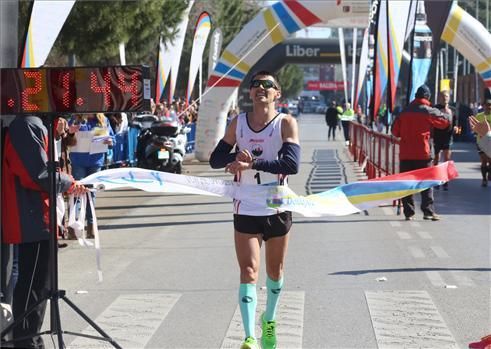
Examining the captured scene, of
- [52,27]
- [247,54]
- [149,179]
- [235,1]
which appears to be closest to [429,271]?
[149,179]

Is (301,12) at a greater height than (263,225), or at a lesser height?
greater

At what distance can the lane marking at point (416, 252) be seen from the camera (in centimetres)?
1182

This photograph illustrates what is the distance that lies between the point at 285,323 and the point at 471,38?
13.0 metres

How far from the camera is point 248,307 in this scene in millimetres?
6988

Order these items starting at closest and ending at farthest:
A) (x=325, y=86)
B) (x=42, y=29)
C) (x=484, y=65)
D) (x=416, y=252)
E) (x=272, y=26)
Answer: (x=416, y=252)
(x=42, y=29)
(x=484, y=65)
(x=272, y=26)
(x=325, y=86)

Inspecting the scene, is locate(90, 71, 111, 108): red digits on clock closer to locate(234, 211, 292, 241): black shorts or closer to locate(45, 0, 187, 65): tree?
locate(234, 211, 292, 241): black shorts

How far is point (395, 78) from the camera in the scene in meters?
20.5

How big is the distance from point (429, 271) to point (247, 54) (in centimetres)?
1210

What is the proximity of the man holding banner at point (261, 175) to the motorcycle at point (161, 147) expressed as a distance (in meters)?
15.1

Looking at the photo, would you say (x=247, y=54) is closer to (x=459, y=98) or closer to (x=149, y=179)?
(x=149, y=179)

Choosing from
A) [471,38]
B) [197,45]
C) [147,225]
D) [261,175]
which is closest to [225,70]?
[197,45]

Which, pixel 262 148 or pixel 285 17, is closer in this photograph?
pixel 262 148

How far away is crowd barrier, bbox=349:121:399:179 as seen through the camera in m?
18.3

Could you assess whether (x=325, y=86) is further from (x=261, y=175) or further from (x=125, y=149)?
(x=261, y=175)
